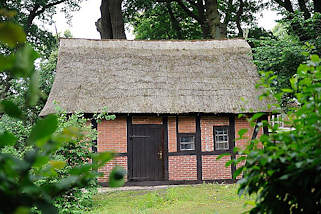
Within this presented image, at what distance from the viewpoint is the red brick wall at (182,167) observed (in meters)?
11.3

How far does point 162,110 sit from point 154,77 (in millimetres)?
1616

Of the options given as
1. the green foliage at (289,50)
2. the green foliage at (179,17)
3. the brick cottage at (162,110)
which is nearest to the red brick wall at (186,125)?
the brick cottage at (162,110)

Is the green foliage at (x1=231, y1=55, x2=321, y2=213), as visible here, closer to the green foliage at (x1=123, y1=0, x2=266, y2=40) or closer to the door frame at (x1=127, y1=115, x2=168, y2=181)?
the door frame at (x1=127, y1=115, x2=168, y2=181)

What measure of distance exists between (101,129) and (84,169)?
10.5 m

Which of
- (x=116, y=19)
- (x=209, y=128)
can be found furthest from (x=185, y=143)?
(x=116, y=19)

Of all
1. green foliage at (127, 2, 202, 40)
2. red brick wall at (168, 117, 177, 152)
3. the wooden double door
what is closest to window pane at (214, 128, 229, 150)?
red brick wall at (168, 117, 177, 152)

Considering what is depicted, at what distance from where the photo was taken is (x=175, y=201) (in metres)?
8.51

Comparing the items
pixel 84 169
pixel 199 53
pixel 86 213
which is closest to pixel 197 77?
pixel 199 53

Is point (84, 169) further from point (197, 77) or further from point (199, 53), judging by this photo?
point (199, 53)

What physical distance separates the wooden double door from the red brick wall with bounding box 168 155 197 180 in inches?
11.3

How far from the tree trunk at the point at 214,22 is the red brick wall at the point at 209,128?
24.5 ft

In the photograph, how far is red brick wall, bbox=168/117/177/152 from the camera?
11297mm

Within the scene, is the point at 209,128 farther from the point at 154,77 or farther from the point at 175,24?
the point at 175,24

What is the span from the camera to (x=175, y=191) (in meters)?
9.55
